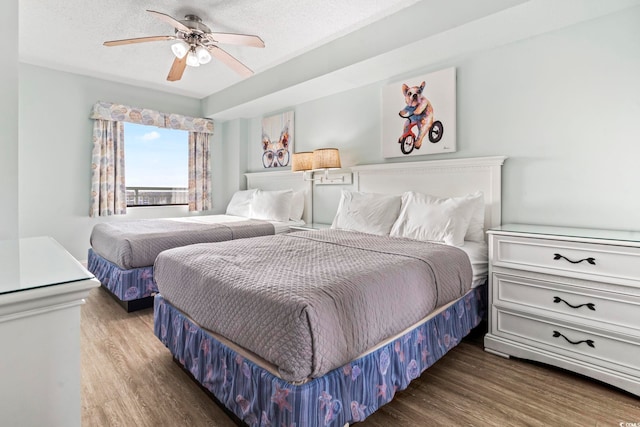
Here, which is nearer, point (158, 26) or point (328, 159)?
point (158, 26)

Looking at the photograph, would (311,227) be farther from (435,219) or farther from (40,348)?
(40,348)

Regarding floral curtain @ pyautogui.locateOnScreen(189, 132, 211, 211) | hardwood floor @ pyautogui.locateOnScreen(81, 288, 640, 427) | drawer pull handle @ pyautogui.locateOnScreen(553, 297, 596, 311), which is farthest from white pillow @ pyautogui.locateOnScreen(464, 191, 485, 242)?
floral curtain @ pyautogui.locateOnScreen(189, 132, 211, 211)

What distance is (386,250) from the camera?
2145 millimetres

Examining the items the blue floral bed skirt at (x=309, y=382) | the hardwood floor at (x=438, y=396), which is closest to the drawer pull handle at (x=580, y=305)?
the hardwood floor at (x=438, y=396)

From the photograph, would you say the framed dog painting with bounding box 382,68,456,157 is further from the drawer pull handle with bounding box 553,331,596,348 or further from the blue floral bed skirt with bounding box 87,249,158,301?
the blue floral bed skirt with bounding box 87,249,158,301

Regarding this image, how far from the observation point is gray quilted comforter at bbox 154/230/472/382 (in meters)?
1.25

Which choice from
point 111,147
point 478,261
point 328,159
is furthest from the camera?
point 111,147

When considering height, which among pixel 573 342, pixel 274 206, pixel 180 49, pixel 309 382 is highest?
pixel 180 49

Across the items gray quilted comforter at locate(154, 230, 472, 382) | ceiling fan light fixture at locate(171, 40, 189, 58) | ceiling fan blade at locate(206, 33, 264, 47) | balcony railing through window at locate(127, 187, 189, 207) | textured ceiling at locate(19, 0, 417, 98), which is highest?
textured ceiling at locate(19, 0, 417, 98)

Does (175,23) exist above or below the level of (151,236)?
above

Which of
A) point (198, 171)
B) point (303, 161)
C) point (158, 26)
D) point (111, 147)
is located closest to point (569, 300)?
point (303, 161)

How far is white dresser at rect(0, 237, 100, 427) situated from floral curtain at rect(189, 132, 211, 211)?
4857 millimetres

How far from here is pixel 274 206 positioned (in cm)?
439

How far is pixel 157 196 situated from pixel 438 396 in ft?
15.7
